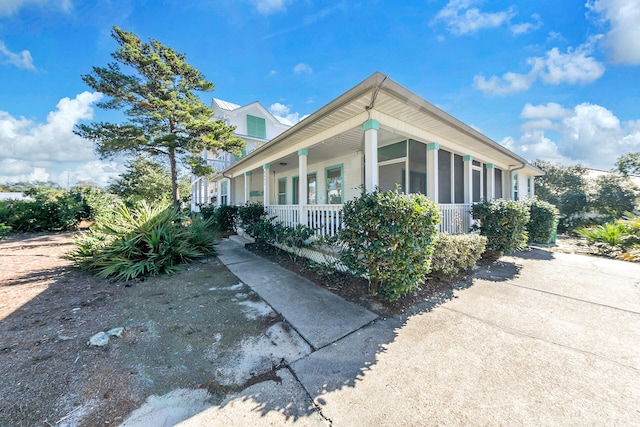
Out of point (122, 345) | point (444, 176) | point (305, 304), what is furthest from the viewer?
point (444, 176)

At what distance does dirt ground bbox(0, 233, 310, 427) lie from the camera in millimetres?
1836

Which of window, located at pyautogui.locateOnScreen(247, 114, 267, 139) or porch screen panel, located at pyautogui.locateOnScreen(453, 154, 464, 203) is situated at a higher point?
window, located at pyautogui.locateOnScreen(247, 114, 267, 139)

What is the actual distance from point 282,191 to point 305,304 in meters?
8.79

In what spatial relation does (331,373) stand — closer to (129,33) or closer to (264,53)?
(264,53)

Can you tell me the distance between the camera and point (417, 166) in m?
6.83

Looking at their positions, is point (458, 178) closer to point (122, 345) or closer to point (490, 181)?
point (490, 181)

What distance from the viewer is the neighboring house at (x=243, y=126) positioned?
1544 centimetres

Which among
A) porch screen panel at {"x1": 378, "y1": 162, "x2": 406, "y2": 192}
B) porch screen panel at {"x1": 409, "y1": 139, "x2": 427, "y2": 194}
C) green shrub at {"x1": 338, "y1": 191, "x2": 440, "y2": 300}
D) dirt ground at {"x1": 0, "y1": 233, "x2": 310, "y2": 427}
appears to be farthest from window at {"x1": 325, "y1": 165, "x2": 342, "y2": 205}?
dirt ground at {"x1": 0, "y1": 233, "x2": 310, "y2": 427}

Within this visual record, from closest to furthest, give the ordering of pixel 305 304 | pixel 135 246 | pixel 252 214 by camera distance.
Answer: pixel 305 304 → pixel 135 246 → pixel 252 214

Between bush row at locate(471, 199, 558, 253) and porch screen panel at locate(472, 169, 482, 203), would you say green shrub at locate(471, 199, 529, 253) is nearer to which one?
bush row at locate(471, 199, 558, 253)

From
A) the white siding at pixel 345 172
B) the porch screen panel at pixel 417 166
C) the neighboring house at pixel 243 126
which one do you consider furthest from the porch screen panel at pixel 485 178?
the neighboring house at pixel 243 126

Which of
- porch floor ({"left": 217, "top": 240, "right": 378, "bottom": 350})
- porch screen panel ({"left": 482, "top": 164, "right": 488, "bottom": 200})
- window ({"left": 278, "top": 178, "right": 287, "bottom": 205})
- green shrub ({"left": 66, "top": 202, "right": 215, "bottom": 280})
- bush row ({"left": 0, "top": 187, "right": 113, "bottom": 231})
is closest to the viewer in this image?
porch floor ({"left": 217, "top": 240, "right": 378, "bottom": 350})

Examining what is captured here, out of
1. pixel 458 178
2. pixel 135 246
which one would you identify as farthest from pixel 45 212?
pixel 458 178

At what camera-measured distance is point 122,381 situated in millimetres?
2025
